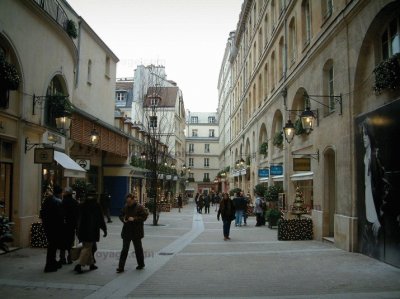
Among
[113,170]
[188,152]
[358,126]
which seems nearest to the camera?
[358,126]

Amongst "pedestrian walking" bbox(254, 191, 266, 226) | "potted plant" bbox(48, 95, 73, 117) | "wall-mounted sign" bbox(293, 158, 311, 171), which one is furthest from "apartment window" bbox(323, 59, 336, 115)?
"potted plant" bbox(48, 95, 73, 117)

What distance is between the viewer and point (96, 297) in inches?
292

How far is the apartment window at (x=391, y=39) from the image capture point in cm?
1093

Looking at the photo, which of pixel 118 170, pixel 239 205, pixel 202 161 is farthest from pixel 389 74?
pixel 202 161

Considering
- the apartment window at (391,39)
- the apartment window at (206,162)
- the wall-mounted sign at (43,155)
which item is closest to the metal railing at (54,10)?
the wall-mounted sign at (43,155)

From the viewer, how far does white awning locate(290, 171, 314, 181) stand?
706 inches

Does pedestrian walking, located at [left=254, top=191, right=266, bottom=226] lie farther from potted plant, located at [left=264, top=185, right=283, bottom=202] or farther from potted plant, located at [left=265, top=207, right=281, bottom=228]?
potted plant, located at [left=265, top=207, right=281, bottom=228]

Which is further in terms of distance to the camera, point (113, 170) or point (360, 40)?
point (113, 170)

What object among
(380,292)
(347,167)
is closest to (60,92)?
(347,167)

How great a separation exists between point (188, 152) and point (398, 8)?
78.2 meters

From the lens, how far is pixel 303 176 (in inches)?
741

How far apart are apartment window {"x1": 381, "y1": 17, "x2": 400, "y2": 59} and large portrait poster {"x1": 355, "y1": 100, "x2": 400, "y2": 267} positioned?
164 cm

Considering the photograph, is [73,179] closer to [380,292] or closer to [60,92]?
[60,92]

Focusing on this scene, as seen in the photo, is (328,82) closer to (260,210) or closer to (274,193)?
(274,193)
